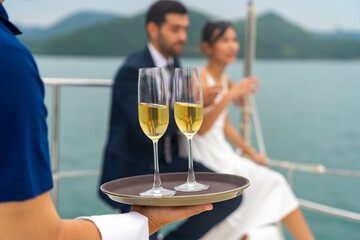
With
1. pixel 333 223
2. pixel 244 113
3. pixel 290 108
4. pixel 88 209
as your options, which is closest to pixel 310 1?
pixel 290 108

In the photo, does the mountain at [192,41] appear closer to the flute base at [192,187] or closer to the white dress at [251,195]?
the white dress at [251,195]

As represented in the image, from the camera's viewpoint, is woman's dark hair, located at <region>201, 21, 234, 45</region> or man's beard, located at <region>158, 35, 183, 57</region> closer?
man's beard, located at <region>158, 35, 183, 57</region>

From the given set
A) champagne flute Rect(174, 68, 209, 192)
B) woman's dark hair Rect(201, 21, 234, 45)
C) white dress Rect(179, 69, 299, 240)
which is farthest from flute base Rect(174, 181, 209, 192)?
woman's dark hair Rect(201, 21, 234, 45)

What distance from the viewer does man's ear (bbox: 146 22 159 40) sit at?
2.36 m

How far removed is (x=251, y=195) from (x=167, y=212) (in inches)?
60.2

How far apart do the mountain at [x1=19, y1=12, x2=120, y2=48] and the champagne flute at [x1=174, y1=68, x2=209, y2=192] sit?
34517mm

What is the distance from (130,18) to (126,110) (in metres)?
36.5

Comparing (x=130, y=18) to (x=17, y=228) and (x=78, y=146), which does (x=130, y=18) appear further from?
(x=17, y=228)

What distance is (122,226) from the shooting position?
91 cm

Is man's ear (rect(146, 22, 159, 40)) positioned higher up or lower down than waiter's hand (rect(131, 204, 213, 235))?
higher up

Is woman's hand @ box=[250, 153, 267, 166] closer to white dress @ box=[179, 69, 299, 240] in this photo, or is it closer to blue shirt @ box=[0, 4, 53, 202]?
white dress @ box=[179, 69, 299, 240]

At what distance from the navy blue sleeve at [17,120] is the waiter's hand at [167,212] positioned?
11.3 inches

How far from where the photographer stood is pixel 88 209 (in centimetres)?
3434

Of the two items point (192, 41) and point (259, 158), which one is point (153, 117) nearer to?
point (259, 158)
